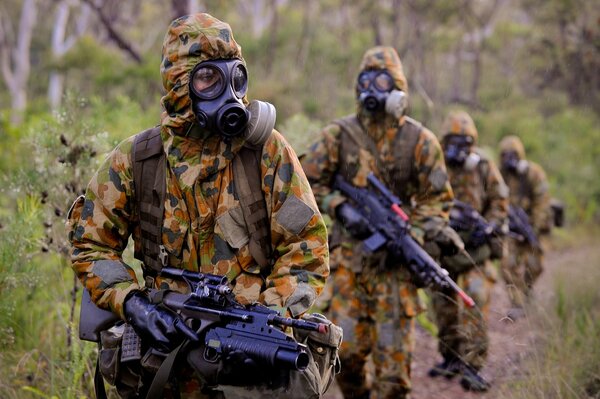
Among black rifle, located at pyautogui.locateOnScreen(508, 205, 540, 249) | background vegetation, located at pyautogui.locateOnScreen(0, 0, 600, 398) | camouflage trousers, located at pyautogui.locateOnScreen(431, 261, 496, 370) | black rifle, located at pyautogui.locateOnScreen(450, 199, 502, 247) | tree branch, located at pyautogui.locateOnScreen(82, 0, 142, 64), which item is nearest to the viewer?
background vegetation, located at pyautogui.locateOnScreen(0, 0, 600, 398)

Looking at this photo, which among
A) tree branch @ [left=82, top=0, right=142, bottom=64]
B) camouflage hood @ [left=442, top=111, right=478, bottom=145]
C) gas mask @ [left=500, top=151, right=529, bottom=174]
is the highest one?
tree branch @ [left=82, top=0, right=142, bottom=64]

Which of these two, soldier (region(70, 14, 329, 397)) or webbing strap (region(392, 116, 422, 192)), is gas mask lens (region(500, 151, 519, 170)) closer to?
webbing strap (region(392, 116, 422, 192))

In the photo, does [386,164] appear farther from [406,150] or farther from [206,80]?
[206,80]

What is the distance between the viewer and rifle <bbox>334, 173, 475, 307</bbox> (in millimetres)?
5152

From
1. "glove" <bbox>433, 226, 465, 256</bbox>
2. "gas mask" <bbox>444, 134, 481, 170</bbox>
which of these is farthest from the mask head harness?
"gas mask" <bbox>444, 134, 481, 170</bbox>

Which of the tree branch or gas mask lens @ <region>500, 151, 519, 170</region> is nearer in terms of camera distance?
gas mask lens @ <region>500, 151, 519, 170</region>

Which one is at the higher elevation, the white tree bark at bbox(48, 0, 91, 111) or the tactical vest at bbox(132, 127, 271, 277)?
the white tree bark at bbox(48, 0, 91, 111)

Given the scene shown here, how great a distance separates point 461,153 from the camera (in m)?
7.87

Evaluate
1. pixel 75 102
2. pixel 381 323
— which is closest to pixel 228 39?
pixel 75 102

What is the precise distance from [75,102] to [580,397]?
375 cm

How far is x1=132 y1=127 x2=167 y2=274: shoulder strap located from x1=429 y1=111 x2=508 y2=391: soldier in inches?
141

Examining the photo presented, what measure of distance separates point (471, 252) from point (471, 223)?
11.7 inches

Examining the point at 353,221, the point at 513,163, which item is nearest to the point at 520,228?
the point at 513,163

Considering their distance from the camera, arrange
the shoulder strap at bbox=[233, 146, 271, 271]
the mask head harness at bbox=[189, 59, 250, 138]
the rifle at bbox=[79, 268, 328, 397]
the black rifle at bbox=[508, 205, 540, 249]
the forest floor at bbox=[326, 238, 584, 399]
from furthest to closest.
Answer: the black rifle at bbox=[508, 205, 540, 249]
the forest floor at bbox=[326, 238, 584, 399]
the shoulder strap at bbox=[233, 146, 271, 271]
the mask head harness at bbox=[189, 59, 250, 138]
the rifle at bbox=[79, 268, 328, 397]
